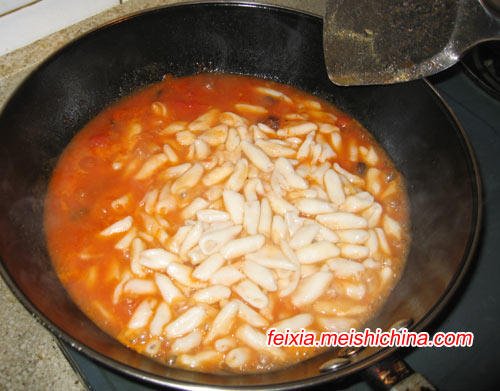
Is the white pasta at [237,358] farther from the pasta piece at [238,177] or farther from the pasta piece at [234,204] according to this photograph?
the pasta piece at [238,177]

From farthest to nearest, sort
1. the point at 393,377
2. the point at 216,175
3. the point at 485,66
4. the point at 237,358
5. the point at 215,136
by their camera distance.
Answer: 1. the point at 485,66
2. the point at 215,136
3. the point at 216,175
4. the point at 237,358
5. the point at 393,377

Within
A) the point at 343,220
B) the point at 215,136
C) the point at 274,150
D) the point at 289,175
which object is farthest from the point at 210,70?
the point at 343,220

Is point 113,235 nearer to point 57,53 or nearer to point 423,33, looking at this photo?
point 57,53

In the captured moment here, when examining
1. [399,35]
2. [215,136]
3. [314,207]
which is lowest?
[314,207]

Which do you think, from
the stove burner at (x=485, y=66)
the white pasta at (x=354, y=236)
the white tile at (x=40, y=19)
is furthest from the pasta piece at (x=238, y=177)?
the stove burner at (x=485, y=66)

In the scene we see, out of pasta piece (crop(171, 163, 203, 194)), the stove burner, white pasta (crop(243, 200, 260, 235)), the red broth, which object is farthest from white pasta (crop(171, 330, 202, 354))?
the stove burner

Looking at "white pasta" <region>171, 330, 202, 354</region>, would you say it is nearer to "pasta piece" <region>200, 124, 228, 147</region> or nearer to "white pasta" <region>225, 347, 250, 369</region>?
"white pasta" <region>225, 347, 250, 369</region>

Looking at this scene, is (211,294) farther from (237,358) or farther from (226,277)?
(237,358)
